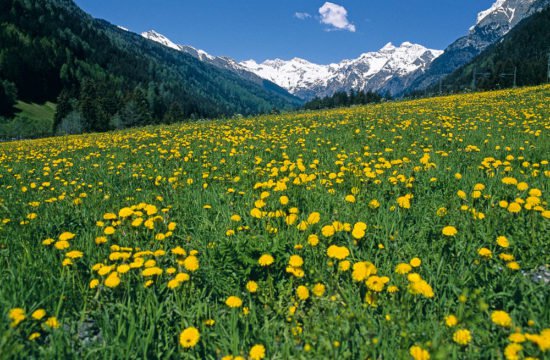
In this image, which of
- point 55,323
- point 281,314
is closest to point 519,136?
Result: point 281,314

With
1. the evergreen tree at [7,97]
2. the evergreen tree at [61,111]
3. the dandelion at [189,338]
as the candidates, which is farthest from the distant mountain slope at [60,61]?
the dandelion at [189,338]

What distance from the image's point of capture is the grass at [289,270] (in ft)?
6.14

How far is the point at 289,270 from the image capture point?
94.9 inches

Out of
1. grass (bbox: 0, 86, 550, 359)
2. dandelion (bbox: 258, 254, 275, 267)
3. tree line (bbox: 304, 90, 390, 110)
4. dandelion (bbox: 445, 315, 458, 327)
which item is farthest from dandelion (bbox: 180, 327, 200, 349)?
tree line (bbox: 304, 90, 390, 110)

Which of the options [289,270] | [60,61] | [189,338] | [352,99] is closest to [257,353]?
[189,338]

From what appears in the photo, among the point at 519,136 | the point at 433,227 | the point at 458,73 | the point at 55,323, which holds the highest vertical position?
the point at 458,73

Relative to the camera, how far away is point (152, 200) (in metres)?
4.64

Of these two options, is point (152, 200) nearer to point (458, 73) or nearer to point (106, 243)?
point (106, 243)

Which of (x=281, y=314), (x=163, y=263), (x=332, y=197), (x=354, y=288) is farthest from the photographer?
(x=332, y=197)

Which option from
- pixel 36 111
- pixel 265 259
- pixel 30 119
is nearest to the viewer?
pixel 265 259

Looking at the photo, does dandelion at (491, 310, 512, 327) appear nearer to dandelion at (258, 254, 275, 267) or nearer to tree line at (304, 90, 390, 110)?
dandelion at (258, 254, 275, 267)

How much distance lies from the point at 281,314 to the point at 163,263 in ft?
4.12

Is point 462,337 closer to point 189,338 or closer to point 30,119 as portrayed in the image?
point 189,338

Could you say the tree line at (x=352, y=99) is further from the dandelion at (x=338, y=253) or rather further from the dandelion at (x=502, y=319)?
the dandelion at (x=502, y=319)
